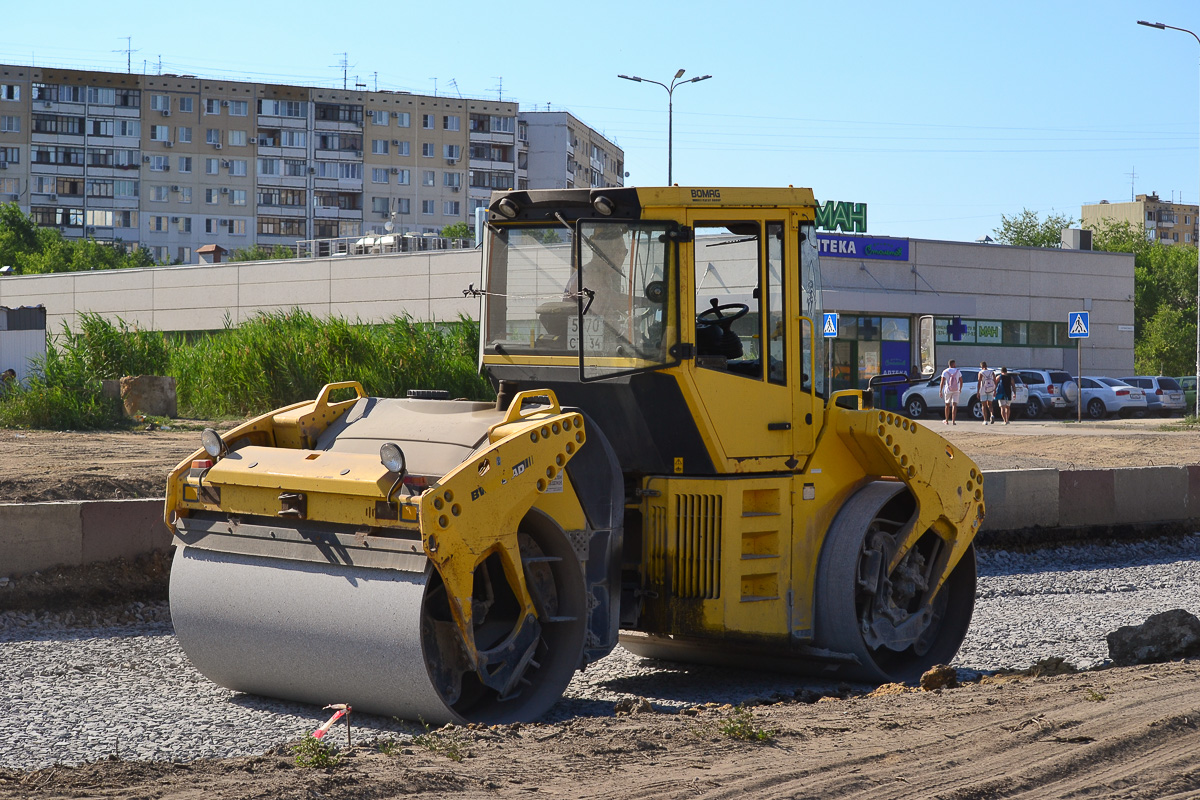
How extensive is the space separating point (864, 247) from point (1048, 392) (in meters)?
7.81

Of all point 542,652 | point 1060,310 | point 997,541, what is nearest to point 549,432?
point 542,652

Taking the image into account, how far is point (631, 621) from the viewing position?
7.06 meters

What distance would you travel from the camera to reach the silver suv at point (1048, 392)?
3925 cm

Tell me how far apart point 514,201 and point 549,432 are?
1.66 metres

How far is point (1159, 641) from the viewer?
7.48 meters

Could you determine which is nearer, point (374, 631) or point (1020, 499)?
point (374, 631)

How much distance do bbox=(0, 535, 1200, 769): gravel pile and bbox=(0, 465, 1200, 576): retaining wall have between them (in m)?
0.52

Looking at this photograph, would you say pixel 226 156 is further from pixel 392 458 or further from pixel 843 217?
pixel 392 458

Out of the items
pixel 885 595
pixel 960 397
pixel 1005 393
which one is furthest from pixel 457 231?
pixel 885 595

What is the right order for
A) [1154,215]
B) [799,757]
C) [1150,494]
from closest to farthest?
[799,757], [1150,494], [1154,215]

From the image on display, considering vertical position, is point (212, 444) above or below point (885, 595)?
above

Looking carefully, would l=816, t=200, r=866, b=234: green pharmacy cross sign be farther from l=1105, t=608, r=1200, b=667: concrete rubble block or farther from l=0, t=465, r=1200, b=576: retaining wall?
l=1105, t=608, r=1200, b=667: concrete rubble block

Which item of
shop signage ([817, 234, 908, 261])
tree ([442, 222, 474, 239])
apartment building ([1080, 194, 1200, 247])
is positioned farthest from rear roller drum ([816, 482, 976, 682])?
apartment building ([1080, 194, 1200, 247])

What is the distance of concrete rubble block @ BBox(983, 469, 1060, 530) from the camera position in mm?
13789
